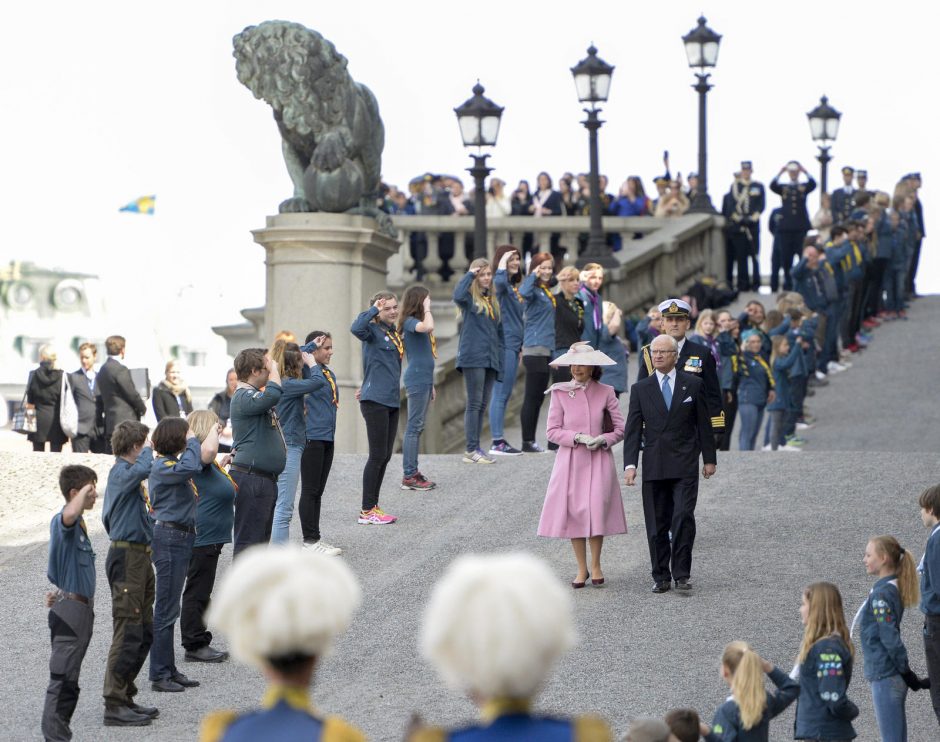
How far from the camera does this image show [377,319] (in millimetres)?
12773

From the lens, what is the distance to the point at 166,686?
9.30 metres

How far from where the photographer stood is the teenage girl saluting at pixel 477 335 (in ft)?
46.8

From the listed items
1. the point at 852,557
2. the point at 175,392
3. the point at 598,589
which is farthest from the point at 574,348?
the point at 175,392

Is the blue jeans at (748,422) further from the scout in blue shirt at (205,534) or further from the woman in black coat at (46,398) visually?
the scout in blue shirt at (205,534)

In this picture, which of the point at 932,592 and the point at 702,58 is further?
the point at 702,58

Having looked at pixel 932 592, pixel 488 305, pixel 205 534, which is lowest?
pixel 932 592

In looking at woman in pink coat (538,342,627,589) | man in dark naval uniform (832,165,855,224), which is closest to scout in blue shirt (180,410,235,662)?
woman in pink coat (538,342,627,589)

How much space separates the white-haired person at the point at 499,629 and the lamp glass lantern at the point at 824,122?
26.9 meters

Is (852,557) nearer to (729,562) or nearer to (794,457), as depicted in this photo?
(729,562)

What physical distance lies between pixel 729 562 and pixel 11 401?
34353mm

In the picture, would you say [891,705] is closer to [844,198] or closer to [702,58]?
[702,58]

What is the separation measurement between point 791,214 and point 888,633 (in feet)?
62.1

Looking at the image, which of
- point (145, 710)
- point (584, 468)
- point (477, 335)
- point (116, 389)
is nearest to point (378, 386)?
point (477, 335)

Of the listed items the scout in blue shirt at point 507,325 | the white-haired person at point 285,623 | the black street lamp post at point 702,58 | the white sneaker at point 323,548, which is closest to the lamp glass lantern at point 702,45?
the black street lamp post at point 702,58
